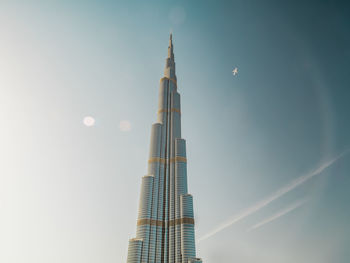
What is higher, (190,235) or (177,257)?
(190,235)

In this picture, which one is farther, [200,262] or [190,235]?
[190,235]

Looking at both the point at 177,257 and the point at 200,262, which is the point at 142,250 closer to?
the point at 177,257

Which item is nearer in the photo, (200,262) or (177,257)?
(200,262)

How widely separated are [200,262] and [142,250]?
4811cm

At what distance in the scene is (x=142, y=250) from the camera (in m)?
193

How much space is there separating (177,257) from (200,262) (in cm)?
2219

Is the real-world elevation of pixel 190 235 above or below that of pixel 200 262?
above

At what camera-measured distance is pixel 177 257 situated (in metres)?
193

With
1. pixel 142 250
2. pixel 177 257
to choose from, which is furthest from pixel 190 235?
pixel 142 250

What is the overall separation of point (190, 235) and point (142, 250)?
41285 mm

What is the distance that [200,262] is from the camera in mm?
179625

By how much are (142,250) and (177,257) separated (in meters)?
29.2

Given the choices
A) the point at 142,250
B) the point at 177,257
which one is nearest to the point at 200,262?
the point at 177,257
